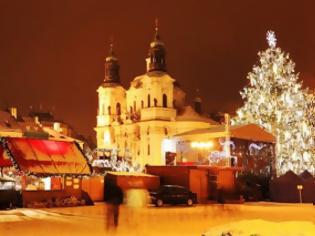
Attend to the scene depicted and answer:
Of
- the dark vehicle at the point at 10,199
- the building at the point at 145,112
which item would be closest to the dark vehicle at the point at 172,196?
the dark vehicle at the point at 10,199

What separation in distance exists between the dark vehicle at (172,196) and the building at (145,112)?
1825 inches

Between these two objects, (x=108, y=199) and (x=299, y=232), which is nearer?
(x=299, y=232)

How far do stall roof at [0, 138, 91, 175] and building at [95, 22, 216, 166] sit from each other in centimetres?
4615

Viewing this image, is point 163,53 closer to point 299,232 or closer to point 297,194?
point 297,194

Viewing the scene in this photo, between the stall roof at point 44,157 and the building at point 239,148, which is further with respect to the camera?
the building at point 239,148

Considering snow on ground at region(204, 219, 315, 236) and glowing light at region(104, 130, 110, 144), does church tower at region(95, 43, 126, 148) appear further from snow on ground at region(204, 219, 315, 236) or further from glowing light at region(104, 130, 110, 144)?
snow on ground at region(204, 219, 315, 236)

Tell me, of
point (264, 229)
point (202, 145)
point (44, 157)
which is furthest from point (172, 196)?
point (264, 229)

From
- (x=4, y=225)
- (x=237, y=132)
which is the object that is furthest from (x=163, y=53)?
(x=4, y=225)

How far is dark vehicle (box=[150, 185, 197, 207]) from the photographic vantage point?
32.3 meters

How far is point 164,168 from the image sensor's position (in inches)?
1507

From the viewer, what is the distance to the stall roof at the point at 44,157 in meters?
31.5

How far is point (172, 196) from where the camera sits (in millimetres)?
33062

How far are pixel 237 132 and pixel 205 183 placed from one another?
37.9 ft

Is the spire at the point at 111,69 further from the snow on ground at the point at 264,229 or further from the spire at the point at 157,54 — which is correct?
the snow on ground at the point at 264,229
